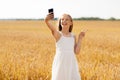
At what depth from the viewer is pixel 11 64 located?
26.0 feet

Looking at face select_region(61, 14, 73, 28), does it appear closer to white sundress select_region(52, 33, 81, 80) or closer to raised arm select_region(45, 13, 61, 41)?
raised arm select_region(45, 13, 61, 41)

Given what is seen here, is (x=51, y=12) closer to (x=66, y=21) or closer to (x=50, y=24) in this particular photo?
(x=50, y=24)

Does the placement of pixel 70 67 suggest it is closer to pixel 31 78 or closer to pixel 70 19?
pixel 70 19

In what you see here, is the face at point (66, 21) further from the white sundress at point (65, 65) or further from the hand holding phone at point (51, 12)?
the hand holding phone at point (51, 12)

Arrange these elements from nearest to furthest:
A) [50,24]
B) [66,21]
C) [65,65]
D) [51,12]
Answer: [51,12] → [50,24] → [65,65] → [66,21]

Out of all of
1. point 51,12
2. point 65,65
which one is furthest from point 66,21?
point 65,65

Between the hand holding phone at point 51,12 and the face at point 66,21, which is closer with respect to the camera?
the hand holding phone at point 51,12

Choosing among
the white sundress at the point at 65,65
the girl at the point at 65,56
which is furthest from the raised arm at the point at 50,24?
the white sundress at the point at 65,65

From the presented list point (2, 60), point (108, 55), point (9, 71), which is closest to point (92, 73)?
point (9, 71)

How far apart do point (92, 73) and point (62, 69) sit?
2.06 metres

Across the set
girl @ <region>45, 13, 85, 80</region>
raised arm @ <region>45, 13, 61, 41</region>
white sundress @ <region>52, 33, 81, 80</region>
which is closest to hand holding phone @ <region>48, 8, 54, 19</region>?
raised arm @ <region>45, 13, 61, 41</region>

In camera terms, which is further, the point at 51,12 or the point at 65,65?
the point at 65,65

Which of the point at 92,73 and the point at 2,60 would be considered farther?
the point at 2,60

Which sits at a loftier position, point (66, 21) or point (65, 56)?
point (66, 21)
